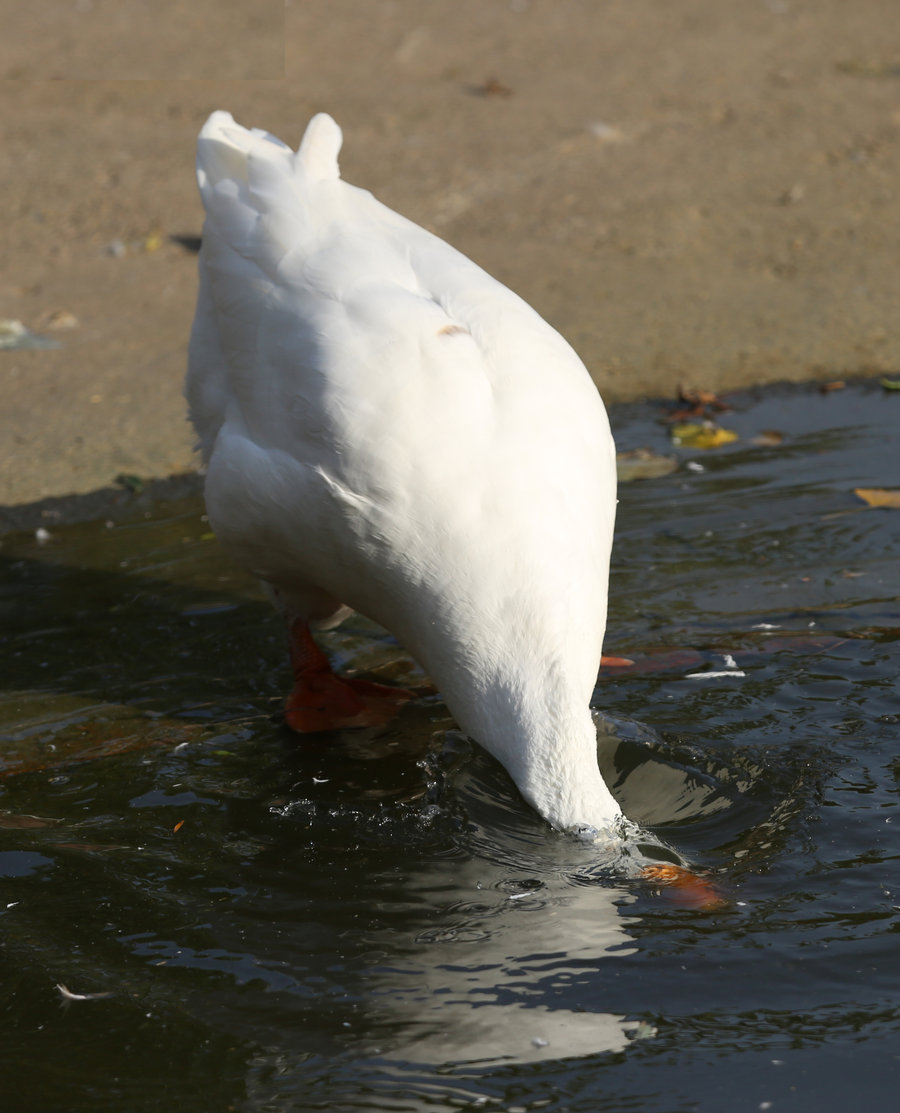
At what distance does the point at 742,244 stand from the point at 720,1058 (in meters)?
6.09

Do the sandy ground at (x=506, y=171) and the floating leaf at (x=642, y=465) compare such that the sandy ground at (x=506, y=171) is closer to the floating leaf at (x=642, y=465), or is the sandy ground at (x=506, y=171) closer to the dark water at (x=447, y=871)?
the floating leaf at (x=642, y=465)

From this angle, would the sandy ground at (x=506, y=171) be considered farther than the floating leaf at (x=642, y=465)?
Yes

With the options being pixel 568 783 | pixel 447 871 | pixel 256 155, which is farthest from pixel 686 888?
pixel 256 155

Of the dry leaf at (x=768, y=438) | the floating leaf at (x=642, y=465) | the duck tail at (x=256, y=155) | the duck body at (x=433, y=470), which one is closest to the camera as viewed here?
the duck body at (x=433, y=470)

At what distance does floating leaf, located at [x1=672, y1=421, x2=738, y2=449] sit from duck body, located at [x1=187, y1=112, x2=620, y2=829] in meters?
2.20

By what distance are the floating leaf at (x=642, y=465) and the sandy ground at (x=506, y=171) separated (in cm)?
67

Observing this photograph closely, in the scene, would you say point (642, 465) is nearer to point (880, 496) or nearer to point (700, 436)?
point (700, 436)

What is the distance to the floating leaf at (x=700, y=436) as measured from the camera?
6066mm

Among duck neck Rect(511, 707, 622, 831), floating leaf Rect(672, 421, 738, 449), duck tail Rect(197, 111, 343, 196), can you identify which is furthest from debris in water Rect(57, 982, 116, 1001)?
floating leaf Rect(672, 421, 738, 449)

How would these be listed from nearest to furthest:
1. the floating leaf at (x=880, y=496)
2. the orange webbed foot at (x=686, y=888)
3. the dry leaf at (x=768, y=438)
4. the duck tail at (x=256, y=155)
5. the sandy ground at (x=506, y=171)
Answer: the orange webbed foot at (x=686, y=888)
the duck tail at (x=256, y=155)
the floating leaf at (x=880, y=496)
the dry leaf at (x=768, y=438)
the sandy ground at (x=506, y=171)

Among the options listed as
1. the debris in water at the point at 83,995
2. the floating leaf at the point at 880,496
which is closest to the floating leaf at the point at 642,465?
the floating leaf at the point at 880,496

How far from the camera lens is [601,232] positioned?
26.6 feet

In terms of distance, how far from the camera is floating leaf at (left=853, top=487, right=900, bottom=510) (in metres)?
5.25

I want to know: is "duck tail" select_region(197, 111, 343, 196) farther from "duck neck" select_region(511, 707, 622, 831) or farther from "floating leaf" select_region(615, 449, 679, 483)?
"duck neck" select_region(511, 707, 622, 831)
